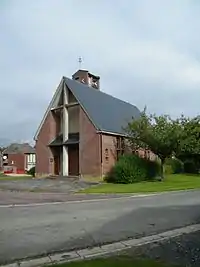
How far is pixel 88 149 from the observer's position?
37.7 meters

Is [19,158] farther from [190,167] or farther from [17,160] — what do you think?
[190,167]

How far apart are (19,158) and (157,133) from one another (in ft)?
153

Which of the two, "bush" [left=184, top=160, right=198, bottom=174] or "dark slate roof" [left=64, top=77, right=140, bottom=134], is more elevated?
"dark slate roof" [left=64, top=77, right=140, bottom=134]

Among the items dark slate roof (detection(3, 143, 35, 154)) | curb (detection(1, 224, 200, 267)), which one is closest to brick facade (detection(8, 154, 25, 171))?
dark slate roof (detection(3, 143, 35, 154))

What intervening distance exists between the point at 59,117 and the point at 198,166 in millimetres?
20706

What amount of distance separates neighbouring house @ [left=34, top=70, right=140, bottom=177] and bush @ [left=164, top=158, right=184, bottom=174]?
821 centimetres

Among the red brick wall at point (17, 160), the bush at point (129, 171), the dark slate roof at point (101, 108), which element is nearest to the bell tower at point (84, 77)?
the dark slate roof at point (101, 108)

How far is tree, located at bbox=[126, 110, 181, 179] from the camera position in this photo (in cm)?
3378

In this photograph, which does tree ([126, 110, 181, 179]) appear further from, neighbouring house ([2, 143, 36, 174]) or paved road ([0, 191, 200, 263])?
neighbouring house ([2, 143, 36, 174])

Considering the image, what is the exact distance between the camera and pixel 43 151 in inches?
1709

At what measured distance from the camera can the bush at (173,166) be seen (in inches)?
1894

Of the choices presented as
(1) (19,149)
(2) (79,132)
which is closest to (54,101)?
(2) (79,132)

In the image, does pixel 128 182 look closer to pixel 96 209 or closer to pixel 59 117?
pixel 59 117

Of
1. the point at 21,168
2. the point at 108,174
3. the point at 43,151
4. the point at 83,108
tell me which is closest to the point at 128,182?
the point at 108,174
